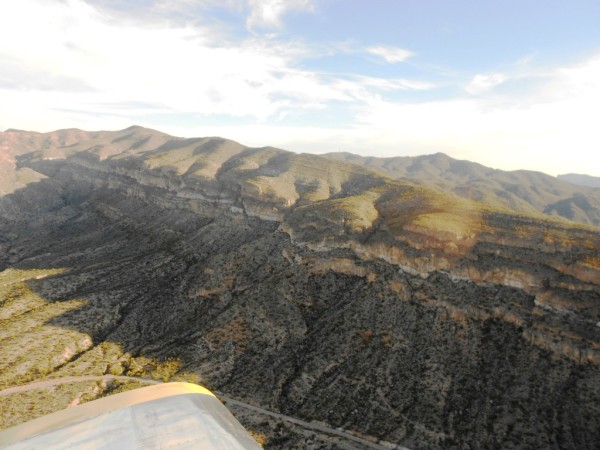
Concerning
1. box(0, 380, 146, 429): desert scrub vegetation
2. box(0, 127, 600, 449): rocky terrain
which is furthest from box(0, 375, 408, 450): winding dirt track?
box(0, 127, 600, 449): rocky terrain

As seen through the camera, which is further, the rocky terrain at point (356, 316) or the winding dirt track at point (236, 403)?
the rocky terrain at point (356, 316)

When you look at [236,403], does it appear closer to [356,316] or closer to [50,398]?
[356,316]

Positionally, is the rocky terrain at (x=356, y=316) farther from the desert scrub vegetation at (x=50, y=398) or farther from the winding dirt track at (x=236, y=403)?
the desert scrub vegetation at (x=50, y=398)

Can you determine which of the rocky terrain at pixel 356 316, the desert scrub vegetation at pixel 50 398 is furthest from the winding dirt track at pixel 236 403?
the rocky terrain at pixel 356 316

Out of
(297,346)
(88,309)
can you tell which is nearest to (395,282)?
(297,346)

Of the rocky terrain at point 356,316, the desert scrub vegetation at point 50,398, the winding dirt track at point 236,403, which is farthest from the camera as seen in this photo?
the rocky terrain at point 356,316

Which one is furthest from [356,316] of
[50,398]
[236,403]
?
[50,398]

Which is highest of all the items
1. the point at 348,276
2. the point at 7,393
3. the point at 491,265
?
the point at 491,265

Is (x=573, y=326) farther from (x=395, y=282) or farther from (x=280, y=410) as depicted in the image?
(x=280, y=410)
